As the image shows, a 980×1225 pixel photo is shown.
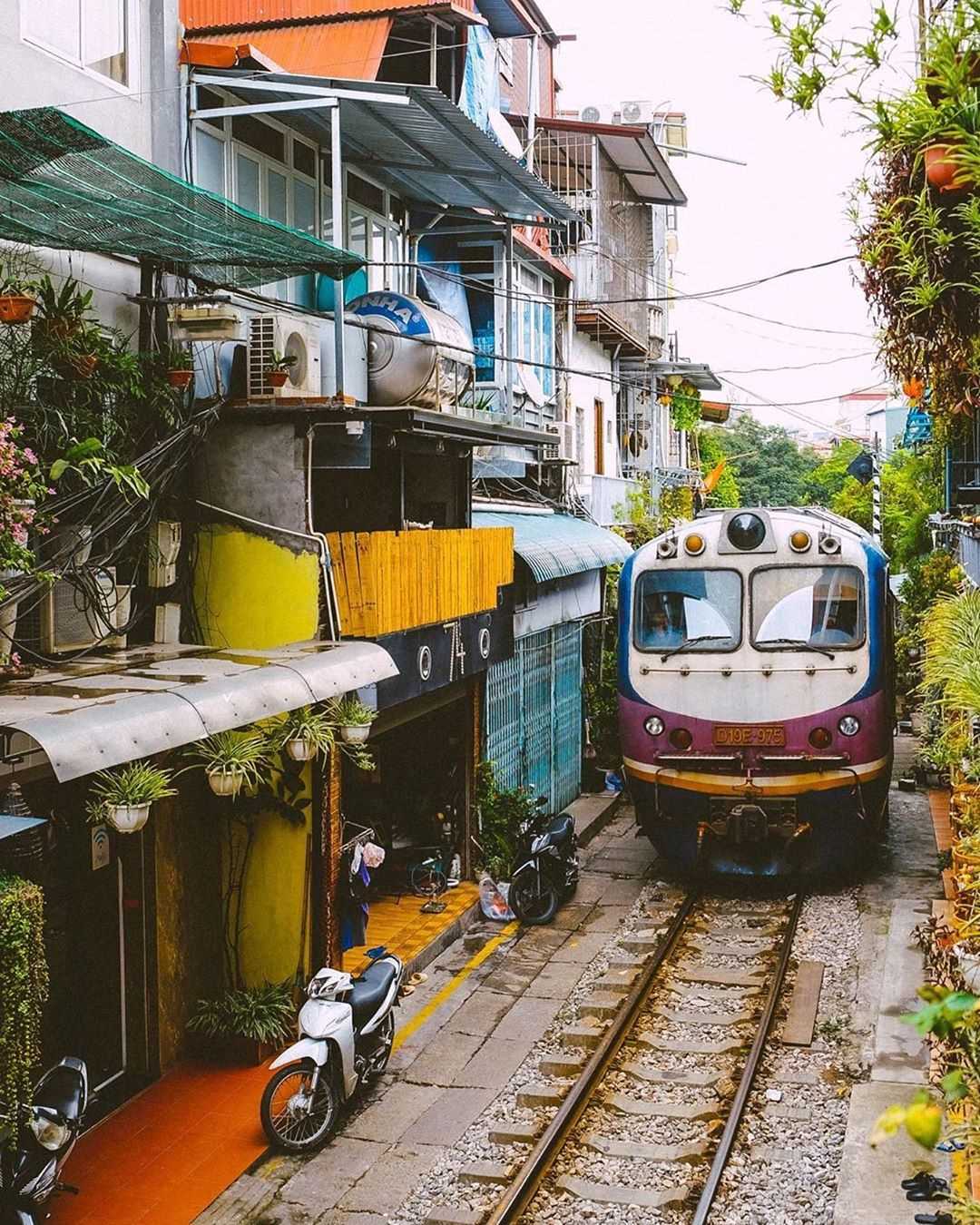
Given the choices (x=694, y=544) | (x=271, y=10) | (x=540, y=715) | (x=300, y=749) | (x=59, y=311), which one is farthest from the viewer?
(x=540, y=715)

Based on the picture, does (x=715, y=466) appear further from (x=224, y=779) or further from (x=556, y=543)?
(x=224, y=779)

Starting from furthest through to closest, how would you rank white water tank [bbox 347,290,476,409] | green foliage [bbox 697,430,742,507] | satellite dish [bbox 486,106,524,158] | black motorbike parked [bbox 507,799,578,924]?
green foliage [bbox 697,430,742,507] → satellite dish [bbox 486,106,524,158] → black motorbike parked [bbox 507,799,578,924] → white water tank [bbox 347,290,476,409]

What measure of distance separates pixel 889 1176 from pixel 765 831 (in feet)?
19.1

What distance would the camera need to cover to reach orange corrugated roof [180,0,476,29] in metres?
A: 12.0

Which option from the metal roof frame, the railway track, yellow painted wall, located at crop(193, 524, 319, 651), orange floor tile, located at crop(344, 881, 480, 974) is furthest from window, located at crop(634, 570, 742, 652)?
yellow painted wall, located at crop(193, 524, 319, 651)

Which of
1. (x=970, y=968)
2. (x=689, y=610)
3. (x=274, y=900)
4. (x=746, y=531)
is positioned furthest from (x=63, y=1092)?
(x=746, y=531)

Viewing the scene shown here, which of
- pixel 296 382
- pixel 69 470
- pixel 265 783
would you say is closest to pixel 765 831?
pixel 265 783

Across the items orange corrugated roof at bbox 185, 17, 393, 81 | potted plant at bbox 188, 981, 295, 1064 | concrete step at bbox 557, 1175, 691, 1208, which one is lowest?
concrete step at bbox 557, 1175, 691, 1208

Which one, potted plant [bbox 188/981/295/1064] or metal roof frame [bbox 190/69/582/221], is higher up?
metal roof frame [bbox 190/69/582/221]

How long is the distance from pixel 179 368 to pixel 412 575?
2.83 metres

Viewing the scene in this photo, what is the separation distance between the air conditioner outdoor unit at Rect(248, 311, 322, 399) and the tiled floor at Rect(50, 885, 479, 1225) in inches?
197

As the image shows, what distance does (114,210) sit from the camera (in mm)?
7660

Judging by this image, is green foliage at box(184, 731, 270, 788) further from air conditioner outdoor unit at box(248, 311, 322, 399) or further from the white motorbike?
air conditioner outdoor unit at box(248, 311, 322, 399)

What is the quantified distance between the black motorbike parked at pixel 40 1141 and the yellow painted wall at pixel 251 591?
3586mm
